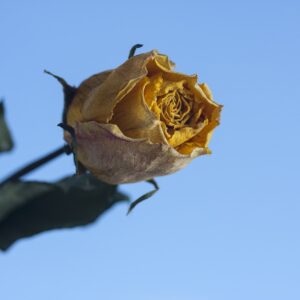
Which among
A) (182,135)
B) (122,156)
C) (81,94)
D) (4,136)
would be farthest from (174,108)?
(4,136)

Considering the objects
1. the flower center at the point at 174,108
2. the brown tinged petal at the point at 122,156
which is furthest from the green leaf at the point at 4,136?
the flower center at the point at 174,108

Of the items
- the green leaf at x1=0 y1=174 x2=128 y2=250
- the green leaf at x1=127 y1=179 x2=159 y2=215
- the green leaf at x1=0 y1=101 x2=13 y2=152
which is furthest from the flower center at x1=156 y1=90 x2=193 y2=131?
the green leaf at x1=0 y1=174 x2=128 y2=250

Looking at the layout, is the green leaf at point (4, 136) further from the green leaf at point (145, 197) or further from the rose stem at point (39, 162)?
the green leaf at point (145, 197)

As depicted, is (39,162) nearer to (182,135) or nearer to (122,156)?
(122,156)

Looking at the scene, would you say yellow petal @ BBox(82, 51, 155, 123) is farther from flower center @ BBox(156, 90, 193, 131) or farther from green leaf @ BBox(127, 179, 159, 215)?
green leaf @ BBox(127, 179, 159, 215)

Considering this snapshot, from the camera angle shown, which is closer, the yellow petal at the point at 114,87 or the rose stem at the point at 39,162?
the rose stem at the point at 39,162

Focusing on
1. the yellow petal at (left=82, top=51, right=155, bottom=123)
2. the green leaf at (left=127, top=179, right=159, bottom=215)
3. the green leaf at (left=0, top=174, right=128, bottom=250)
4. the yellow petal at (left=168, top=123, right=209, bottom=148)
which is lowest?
the green leaf at (left=127, top=179, right=159, bottom=215)
